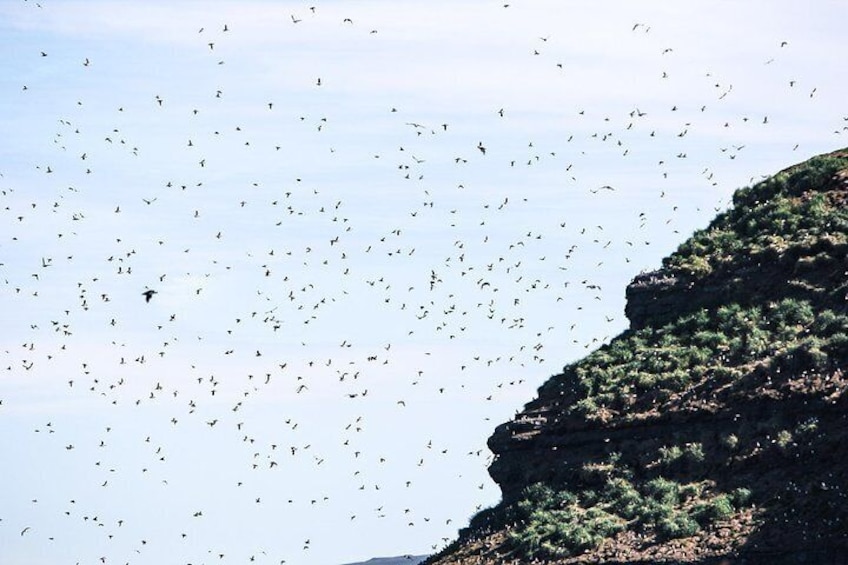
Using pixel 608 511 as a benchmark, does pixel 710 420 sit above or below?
above

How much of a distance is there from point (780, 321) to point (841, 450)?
43.9ft

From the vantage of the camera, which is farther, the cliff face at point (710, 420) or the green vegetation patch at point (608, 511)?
the green vegetation patch at point (608, 511)

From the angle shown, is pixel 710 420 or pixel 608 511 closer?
pixel 608 511

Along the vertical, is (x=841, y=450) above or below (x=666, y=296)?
below

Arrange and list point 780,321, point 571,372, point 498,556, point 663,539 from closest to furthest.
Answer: point 663,539 → point 498,556 → point 780,321 → point 571,372

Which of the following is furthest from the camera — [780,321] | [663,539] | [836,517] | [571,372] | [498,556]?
[571,372]

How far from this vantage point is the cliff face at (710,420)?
7288 centimetres

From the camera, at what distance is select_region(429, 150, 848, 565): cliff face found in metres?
72.9

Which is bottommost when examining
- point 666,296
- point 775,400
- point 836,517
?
point 836,517

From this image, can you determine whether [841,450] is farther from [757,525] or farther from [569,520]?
[569,520]

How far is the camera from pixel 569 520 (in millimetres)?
79312

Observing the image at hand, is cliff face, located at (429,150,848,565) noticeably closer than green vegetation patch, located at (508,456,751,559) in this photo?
Yes

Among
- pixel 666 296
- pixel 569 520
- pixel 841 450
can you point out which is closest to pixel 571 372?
pixel 666 296

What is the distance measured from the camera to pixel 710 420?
80.2 m
